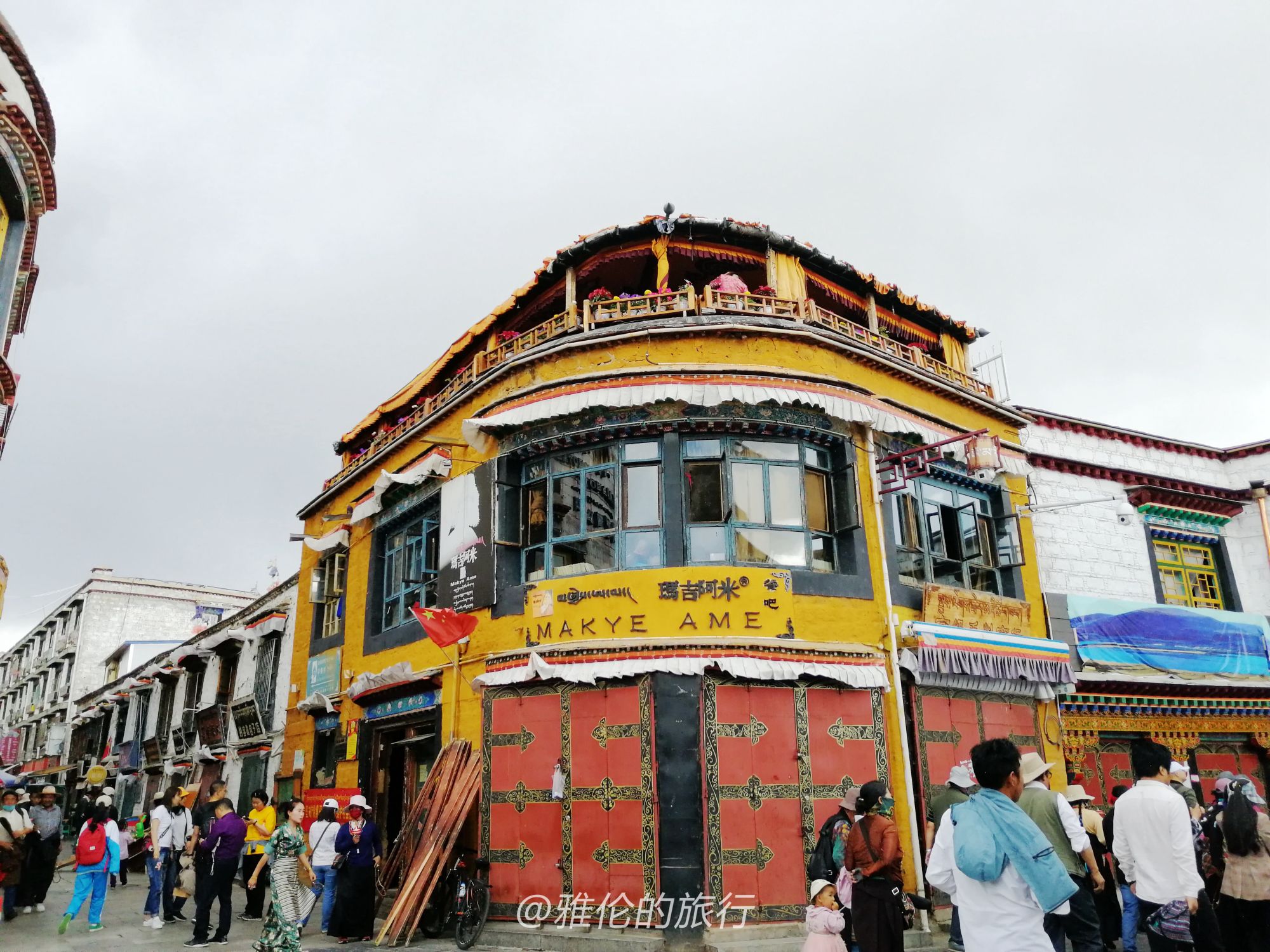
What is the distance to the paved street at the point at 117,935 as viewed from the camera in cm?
1059

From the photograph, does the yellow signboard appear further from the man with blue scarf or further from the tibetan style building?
the man with blue scarf

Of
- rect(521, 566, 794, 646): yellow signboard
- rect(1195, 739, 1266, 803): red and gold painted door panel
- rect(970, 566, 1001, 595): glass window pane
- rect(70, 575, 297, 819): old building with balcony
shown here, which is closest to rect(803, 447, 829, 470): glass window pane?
rect(521, 566, 794, 646): yellow signboard

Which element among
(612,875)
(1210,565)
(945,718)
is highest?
(1210,565)

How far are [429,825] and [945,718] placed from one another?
7.11 metres

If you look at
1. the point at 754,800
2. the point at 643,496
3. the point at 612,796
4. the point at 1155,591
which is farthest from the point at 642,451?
the point at 1155,591

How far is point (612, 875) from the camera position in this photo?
425 inches

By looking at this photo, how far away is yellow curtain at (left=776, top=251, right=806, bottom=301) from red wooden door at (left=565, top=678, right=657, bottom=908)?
649 centimetres

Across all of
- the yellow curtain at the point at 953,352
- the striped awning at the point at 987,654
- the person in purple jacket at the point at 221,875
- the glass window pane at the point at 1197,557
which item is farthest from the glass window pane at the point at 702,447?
the glass window pane at the point at 1197,557

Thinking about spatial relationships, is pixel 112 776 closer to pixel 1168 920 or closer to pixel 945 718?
pixel 945 718

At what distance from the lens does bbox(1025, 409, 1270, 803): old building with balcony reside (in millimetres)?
15289

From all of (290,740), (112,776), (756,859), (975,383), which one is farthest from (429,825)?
(112,776)

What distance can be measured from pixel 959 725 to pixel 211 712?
20481 millimetres

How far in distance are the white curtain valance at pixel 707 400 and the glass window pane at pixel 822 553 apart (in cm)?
169

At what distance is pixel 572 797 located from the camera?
1130cm
